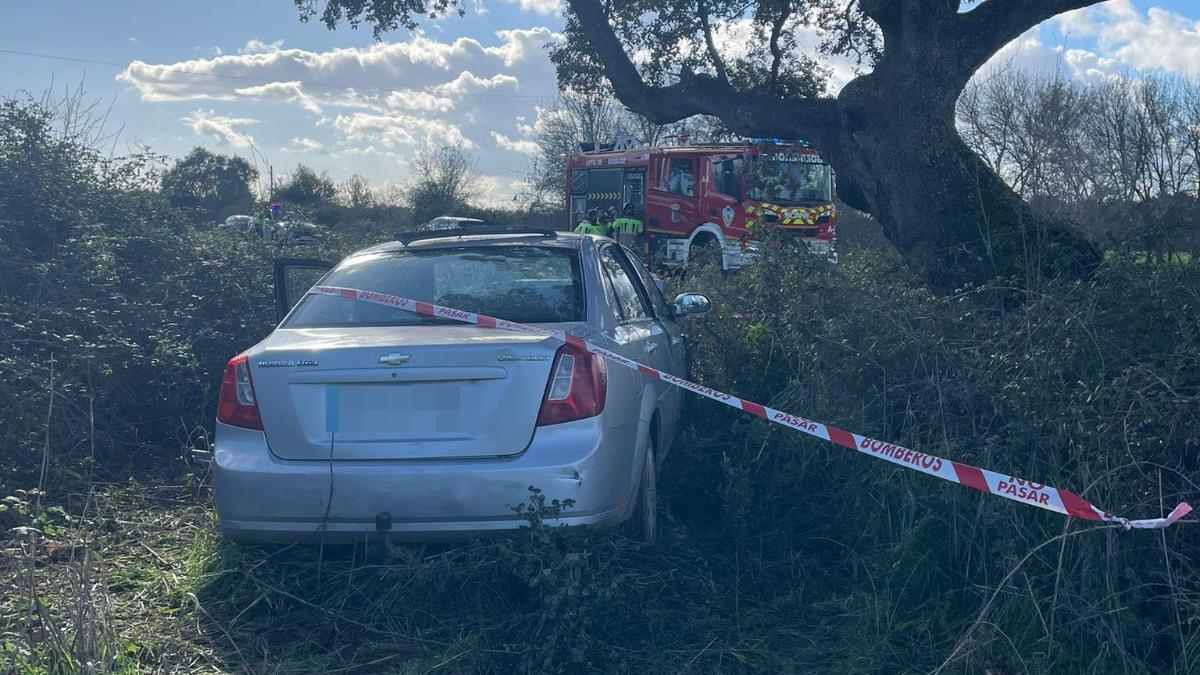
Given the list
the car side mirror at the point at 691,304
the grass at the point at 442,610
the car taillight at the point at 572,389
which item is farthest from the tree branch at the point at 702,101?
the car taillight at the point at 572,389

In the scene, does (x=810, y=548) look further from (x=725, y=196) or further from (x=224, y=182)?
(x=224, y=182)

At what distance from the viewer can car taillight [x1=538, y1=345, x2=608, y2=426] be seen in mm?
3902

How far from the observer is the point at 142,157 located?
398 inches

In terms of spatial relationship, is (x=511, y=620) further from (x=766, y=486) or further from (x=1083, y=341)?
(x=1083, y=341)

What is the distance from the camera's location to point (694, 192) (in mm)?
19062

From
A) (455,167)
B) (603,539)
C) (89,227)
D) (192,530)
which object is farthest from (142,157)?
(455,167)

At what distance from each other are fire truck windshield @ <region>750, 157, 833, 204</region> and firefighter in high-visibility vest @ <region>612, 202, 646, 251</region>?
A: 300cm

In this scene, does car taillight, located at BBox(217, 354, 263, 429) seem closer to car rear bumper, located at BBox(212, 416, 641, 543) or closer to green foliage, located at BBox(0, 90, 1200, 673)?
car rear bumper, located at BBox(212, 416, 641, 543)

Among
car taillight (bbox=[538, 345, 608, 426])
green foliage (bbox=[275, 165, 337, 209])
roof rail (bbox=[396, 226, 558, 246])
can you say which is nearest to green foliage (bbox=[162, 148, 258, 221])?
green foliage (bbox=[275, 165, 337, 209])

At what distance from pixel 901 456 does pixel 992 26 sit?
18.4ft

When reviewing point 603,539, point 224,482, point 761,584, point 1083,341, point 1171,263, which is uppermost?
point 1171,263

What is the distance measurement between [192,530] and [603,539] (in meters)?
2.22

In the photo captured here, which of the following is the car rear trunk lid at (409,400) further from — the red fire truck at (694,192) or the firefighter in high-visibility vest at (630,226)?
the firefighter in high-visibility vest at (630,226)

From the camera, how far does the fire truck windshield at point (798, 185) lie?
47.4 ft
